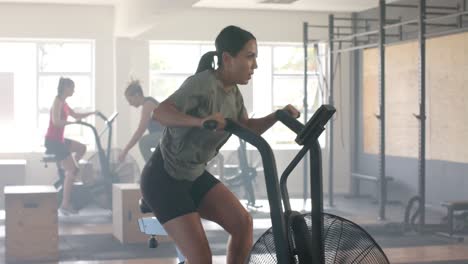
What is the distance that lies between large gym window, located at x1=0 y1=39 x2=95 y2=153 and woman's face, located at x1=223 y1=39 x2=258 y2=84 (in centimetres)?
790

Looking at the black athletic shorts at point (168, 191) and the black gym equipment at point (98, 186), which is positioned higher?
the black athletic shorts at point (168, 191)

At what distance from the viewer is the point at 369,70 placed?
394 inches

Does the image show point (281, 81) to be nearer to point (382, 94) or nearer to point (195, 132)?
point (382, 94)

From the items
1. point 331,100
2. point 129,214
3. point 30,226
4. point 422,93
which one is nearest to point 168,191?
point 30,226

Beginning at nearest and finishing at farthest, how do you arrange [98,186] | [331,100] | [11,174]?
[98,186]
[331,100]
[11,174]

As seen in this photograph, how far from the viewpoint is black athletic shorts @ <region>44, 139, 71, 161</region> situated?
7.95 metres

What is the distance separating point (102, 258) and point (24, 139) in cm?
478

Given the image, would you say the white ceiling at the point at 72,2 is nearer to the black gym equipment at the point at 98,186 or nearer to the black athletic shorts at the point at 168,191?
the black gym equipment at the point at 98,186

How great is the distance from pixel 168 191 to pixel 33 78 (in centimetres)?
791

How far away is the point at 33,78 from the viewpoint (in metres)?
10.0

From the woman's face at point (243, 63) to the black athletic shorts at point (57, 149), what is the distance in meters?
5.78

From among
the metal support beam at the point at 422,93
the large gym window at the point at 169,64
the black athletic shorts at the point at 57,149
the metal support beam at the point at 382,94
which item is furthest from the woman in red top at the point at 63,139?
the metal support beam at the point at 422,93

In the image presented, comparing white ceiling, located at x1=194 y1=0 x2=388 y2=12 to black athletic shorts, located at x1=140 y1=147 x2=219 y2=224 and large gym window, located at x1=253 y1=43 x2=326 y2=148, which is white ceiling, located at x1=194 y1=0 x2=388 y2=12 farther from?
black athletic shorts, located at x1=140 y1=147 x2=219 y2=224

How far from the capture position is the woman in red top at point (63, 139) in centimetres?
775
